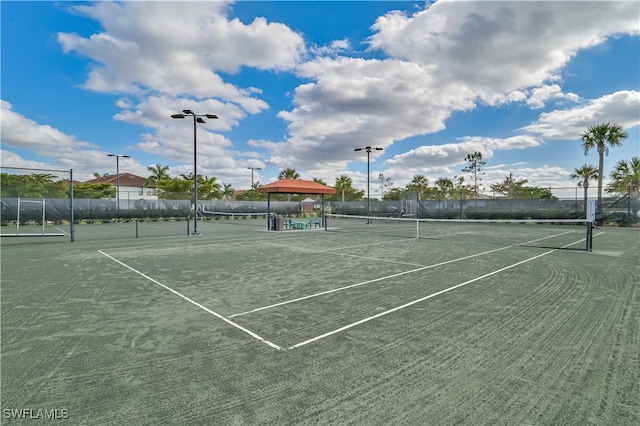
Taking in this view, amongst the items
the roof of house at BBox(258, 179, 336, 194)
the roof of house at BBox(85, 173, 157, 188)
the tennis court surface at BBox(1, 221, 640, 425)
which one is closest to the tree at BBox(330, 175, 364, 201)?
the roof of house at BBox(85, 173, 157, 188)

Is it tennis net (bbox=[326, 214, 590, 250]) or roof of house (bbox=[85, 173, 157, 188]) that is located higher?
roof of house (bbox=[85, 173, 157, 188])

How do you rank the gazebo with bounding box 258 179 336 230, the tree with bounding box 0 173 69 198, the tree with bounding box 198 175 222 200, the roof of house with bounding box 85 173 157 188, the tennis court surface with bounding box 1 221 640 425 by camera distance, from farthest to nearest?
the roof of house with bounding box 85 173 157 188
the tree with bounding box 198 175 222 200
the tree with bounding box 0 173 69 198
the gazebo with bounding box 258 179 336 230
the tennis court surface with bounding box 1 221 640 425

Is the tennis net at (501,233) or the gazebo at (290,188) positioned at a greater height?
the gazebo at (290,188)

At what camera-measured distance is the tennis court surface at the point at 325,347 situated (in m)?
2.67

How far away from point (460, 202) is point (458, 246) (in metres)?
19.6

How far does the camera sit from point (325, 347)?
380cm

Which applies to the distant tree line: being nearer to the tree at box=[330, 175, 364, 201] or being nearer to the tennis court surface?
the tree at box=[330, 175, 364, 201]

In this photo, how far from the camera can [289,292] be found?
20.5ft

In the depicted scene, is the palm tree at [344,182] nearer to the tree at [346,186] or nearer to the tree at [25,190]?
the tree at [346,186]

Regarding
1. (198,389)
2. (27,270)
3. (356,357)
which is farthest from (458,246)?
(27,270)

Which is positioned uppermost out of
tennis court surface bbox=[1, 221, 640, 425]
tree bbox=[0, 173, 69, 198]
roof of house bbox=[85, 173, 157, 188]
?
roof of house bbox=[85, 173, 157, 188]

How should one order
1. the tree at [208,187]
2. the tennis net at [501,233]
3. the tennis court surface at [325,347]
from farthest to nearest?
the tree at [208,187]
the tennis net at [501,233]
the tennis court surface at [325,347]

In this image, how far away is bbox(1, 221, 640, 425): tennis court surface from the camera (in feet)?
8.75

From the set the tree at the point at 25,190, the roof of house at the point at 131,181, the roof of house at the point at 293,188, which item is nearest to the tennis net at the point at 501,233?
the roof of house at the point at 293,188
